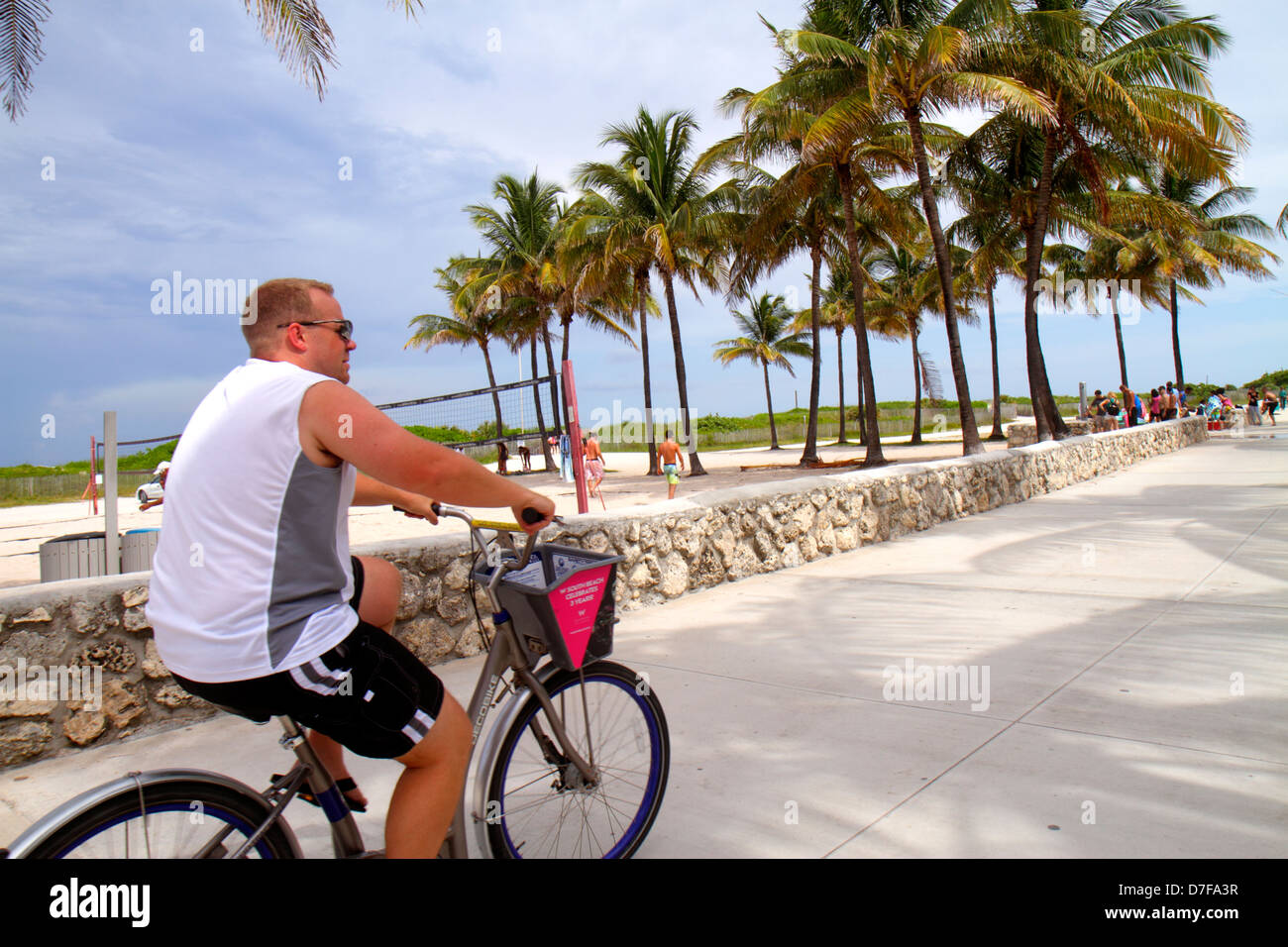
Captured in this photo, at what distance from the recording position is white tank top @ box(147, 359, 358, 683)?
5.33 ft

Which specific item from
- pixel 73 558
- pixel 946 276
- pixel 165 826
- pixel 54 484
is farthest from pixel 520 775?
pixel 54 484

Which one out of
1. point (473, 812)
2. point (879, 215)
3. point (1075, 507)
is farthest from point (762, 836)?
point (879, 215)

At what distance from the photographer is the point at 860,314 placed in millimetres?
22375

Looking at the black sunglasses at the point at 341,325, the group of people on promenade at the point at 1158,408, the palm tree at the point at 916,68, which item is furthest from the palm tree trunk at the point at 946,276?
the black sunglasses at the point at 341,325

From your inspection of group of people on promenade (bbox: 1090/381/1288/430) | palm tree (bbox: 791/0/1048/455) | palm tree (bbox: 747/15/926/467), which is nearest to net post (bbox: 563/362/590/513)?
palm tree (bbox: 791/0/1048/455)

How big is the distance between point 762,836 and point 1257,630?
3798 mm

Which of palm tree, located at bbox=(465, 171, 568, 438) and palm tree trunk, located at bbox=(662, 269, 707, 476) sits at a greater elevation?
palm tree, located at bbox=(465, 171, 568, 438)

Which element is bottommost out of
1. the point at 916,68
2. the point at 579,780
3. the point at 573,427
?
the point at 579,780

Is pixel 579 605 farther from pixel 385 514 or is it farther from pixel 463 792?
pixel 385 514

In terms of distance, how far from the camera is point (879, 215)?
77.4 feet

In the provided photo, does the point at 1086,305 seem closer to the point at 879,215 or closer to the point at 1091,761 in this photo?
the point at 879,215

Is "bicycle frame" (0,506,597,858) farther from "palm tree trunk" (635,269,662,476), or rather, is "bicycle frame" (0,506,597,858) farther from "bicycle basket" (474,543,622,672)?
"palm tree trunk" (635,269,662,476)

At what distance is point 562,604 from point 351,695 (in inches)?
22.4

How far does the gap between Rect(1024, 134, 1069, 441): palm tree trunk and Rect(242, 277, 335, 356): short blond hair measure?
20.3m
